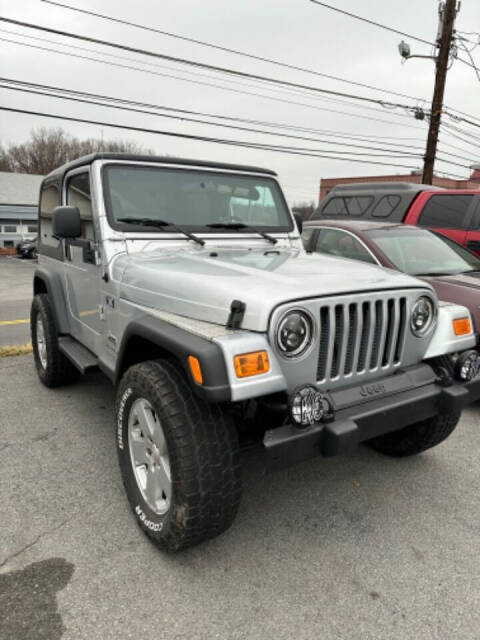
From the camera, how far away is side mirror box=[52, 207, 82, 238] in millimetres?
2990

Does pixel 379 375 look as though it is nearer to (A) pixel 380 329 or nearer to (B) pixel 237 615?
(A) pixel 380 329

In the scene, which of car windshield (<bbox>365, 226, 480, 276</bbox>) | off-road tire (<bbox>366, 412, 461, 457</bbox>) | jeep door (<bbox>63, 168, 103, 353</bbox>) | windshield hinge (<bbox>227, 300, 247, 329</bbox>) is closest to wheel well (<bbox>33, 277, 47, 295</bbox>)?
jeep door (<bbox>63, 168, 103, 353</bbox>)

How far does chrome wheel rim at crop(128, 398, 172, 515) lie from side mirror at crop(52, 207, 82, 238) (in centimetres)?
132

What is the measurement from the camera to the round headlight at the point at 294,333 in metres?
2.00

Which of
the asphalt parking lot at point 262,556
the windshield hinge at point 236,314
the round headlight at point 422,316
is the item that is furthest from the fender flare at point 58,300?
the round headlight at point 422,316

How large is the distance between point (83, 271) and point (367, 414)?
7.76 feet

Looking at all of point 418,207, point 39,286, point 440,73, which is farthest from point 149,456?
point 440,73

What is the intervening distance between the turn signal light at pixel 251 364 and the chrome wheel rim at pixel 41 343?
3058 millimetres

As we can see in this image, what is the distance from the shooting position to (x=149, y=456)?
235cm

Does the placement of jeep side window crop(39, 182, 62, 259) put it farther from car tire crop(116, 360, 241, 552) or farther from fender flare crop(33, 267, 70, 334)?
car tire crop(116, 360, 241, 552)

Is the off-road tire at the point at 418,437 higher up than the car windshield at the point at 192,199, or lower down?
lower down

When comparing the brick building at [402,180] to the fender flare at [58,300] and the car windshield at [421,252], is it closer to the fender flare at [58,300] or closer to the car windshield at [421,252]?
the car windshield at [421,252]

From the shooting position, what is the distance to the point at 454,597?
206 cm

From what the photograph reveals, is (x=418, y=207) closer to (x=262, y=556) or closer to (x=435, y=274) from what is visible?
(x=435, y=274)
